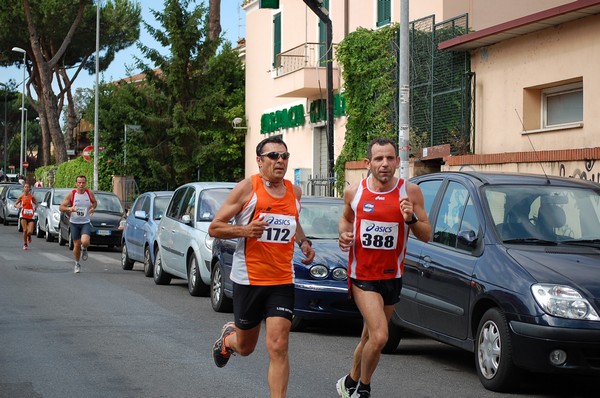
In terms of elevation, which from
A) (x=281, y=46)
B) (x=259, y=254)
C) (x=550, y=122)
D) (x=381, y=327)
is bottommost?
(x=381, y=327)

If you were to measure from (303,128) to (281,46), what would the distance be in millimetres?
2741

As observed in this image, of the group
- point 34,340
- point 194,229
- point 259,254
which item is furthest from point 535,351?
point 194,229

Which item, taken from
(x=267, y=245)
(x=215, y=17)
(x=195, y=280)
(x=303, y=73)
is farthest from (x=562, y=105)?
(x=215, y=17)

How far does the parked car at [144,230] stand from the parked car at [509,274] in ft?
30.6

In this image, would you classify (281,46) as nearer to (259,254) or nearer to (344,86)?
(344,86)

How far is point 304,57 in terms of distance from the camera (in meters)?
29.8

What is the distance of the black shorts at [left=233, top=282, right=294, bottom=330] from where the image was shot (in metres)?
7.18

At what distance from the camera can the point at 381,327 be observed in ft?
24.7

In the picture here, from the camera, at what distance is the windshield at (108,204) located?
29.0m

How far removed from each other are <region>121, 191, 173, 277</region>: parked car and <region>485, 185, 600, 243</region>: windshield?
1030 cm

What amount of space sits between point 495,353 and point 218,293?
6.02m

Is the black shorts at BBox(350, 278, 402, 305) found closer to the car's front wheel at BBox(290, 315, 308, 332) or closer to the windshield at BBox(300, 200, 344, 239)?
the car's front wheel at BBox(290, 315, 308, 332)

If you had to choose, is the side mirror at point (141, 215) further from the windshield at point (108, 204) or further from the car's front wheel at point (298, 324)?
the windshield at point (108, 204)

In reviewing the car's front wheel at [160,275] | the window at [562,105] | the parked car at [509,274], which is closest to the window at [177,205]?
the car's front wheel at [160,275]
